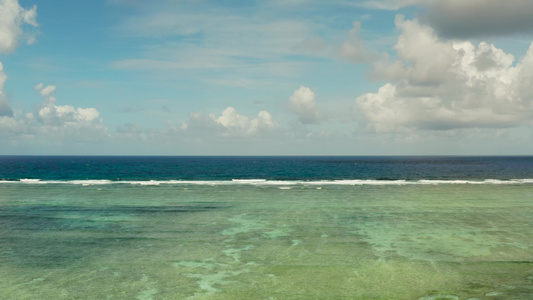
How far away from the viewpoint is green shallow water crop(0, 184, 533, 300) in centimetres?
1464

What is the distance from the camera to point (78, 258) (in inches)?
746

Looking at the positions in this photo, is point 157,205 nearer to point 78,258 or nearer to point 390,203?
point 78,258

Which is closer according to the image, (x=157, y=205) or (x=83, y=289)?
(x=83, y=289)

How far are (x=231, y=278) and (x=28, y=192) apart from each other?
146 feet

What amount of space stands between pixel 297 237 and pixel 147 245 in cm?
846

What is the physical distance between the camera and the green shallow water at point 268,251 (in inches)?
576

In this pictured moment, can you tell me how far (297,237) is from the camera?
23.2 metres

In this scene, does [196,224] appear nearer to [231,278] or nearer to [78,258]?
[78,258]

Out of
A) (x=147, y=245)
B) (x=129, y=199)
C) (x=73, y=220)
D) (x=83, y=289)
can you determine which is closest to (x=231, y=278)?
(x=83, y=289)

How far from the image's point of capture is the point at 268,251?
65.9 ft

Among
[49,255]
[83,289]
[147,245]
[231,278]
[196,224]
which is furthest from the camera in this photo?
[196,224]

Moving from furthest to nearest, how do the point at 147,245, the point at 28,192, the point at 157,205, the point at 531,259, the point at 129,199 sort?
the point at 28,192
the point at 129,199
the point at 157,205
the point at 147,245
the point at 531,259

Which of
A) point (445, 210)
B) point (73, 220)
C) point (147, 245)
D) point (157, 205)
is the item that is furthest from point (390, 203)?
point (73, 220)

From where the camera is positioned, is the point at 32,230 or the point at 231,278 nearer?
the point at 231,278
